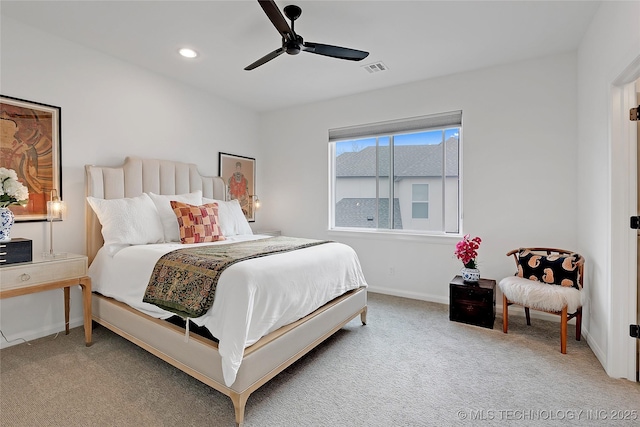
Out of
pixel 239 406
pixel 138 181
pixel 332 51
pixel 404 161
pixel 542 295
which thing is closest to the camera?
pixel 239 406

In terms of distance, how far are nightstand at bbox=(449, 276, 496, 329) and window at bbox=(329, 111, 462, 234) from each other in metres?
0.91

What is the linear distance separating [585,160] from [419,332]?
2.15 meters

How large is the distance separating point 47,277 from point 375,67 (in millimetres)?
3554

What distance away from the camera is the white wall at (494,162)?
119 inches

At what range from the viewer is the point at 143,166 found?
3299mm

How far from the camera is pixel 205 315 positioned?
1.79 m

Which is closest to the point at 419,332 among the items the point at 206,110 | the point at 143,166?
the point at 143,166

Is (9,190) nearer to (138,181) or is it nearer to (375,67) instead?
(138,181)

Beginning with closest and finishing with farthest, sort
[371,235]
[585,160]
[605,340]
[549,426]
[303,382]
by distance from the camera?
[549,426] → [303,382] → [605,340] → [585,160] → [371,235]

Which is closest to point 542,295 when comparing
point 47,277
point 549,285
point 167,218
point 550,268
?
point 549,285

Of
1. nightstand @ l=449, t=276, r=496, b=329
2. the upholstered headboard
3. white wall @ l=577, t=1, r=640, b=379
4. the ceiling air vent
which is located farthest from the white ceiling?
nightstand @ l=449, t=276, r=496, b=329

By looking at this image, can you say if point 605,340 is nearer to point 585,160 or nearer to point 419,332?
point 419,332

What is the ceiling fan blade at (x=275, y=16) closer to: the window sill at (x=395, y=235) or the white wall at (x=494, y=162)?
the white wall at (x=494, y=162)

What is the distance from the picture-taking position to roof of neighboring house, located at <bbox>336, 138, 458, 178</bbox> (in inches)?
147
